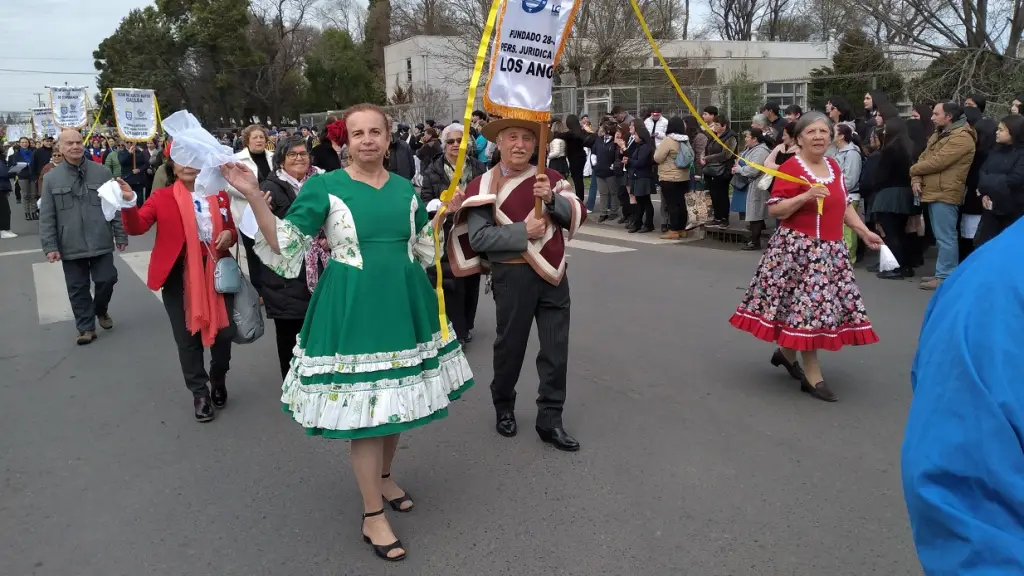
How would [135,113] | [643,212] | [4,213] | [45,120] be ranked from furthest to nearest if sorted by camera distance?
[45,120] → [135,113] → [4,213] → [643,212]

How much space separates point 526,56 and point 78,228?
17.4ft

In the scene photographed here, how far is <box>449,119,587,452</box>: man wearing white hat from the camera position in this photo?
14.1 ft

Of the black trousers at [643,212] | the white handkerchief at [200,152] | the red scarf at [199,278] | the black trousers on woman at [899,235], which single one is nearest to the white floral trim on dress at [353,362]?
the white handkerchief at [200,152]

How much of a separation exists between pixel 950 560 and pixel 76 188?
25.4 feet

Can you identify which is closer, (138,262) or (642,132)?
(138,262)

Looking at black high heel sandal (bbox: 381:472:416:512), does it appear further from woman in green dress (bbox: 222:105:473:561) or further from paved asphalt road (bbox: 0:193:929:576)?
woman in green dress (bbox: 222:105:473:561)

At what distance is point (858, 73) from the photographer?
2116 centimetres

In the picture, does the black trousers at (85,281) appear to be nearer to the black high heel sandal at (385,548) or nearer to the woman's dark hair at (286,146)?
the woman's dark hair at (286,146)

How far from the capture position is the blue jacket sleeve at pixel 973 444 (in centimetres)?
113

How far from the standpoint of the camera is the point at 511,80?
3760 mm

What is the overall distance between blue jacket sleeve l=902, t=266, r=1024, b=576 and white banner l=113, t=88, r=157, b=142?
57.1ft

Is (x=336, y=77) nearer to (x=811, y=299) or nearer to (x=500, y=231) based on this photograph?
(x=811, y=299)

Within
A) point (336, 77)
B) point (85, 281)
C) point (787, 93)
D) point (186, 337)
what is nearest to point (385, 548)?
point (186, 337)

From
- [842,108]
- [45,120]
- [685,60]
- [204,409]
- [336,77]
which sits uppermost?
[336,77]
